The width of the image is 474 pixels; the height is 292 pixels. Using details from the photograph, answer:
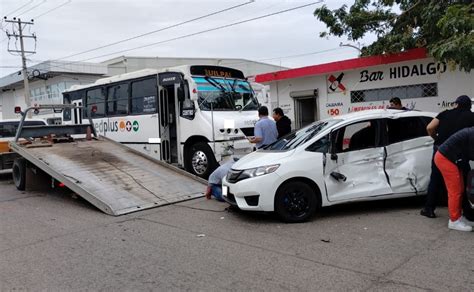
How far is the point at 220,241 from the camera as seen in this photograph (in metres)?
5.69

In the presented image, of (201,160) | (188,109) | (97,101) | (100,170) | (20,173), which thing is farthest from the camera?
(97,101)

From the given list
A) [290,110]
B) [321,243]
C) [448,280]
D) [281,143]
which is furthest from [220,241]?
[290,110]

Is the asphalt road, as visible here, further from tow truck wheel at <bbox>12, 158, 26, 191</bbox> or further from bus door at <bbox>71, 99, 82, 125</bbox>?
Result: bus door at <bbox>71, 99, 82, 125</bbox>

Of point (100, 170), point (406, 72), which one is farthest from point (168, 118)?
point (406, 72)

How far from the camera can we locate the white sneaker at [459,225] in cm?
570

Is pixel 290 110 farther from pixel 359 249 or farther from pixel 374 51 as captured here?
pixel 359 249

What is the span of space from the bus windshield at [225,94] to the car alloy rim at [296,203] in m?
4.93

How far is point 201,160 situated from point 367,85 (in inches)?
204

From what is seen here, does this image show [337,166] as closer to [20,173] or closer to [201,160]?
[201,160]

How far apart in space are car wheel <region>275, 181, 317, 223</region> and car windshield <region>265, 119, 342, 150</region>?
686 millimetres

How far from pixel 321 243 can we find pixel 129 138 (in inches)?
345

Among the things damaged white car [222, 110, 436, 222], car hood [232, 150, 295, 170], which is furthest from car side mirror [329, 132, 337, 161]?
car hood [232, 150, 295, 170]

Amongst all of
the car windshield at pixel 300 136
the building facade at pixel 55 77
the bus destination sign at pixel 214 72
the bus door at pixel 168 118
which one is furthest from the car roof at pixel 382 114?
the building facade at pixel 55 77

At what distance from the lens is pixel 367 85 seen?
1240cm
